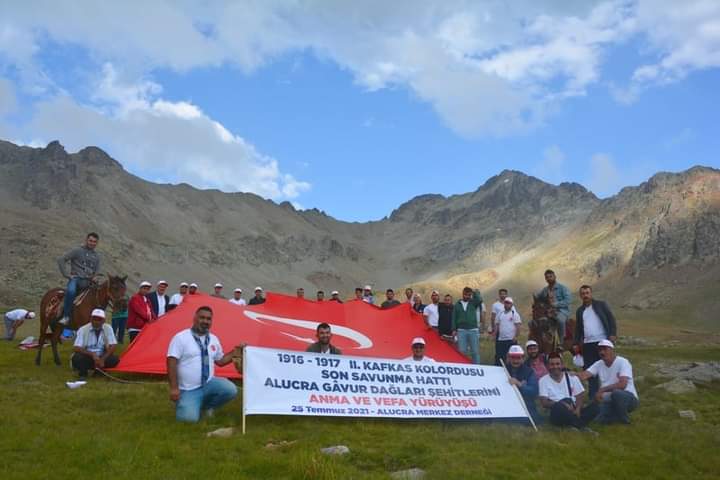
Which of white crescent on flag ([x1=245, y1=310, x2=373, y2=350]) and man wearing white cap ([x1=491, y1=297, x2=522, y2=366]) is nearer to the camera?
white crescent on flag ([x1=245, y1=310, x2=373, y2=350])

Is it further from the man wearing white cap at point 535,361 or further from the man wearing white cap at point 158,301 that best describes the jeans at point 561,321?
the man wearing white cap at point 158,301

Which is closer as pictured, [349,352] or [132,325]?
[349,352]

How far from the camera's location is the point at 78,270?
14500 millimetres

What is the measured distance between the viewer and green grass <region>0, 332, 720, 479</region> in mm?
6660

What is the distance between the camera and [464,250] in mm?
180875

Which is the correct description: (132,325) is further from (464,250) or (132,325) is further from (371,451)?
(464,250)

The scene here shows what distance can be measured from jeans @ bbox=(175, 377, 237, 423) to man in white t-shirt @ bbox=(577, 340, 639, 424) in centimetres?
625

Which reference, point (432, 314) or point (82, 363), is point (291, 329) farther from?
point (432, 314)

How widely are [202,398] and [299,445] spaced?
215cm

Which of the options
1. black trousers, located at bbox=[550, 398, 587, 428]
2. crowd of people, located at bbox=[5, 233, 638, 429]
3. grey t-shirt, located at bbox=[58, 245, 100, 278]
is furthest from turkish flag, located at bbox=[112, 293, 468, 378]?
black trousers, located at bbox=[550, 398, 587, 428]

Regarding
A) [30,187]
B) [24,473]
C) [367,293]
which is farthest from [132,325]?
[30,187]

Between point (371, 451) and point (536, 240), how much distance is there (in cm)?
15920

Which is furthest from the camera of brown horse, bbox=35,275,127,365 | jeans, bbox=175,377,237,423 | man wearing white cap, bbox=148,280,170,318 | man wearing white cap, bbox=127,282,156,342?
man wearing white cap, bbox=148,280,170,318

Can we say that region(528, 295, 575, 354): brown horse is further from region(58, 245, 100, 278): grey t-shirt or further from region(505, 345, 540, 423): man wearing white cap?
region(58, 245, 100, 278): grey t-shirt
